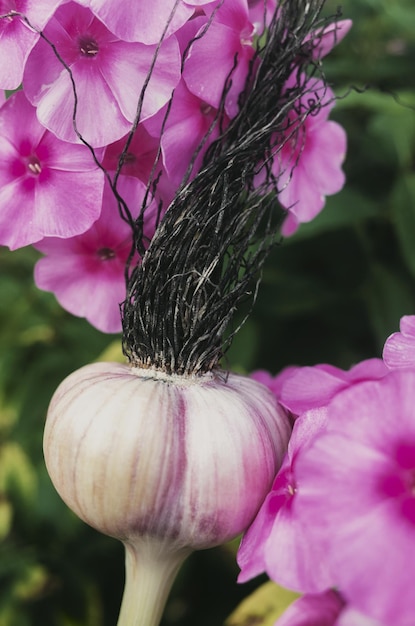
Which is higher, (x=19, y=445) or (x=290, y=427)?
(x=290, y=427)

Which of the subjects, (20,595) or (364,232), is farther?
(364,232)

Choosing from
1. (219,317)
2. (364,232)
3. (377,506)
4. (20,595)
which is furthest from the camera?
(364,232)

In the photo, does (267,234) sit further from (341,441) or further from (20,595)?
(20,595)

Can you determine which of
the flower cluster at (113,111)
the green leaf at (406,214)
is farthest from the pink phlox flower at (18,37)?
the green leaf at (406,214)

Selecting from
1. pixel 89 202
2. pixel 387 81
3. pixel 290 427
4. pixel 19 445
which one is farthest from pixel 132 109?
pixel 387 81

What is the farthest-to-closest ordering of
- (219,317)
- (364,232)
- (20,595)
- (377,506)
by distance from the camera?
(364,232) → (20,595) → (219,317) → (377,506)

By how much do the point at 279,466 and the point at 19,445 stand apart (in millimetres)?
418

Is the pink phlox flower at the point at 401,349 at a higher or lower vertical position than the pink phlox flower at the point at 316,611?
higher

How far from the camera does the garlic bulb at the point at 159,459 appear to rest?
322 mm

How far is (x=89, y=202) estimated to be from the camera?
1.26 feet

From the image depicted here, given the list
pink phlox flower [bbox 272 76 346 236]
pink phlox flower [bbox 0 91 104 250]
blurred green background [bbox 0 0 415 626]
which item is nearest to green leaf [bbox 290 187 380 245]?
blurred green background [bbox 0 0 415 626]

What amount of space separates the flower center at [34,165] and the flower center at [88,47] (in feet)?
0.19

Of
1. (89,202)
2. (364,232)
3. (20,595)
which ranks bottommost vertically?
(20,595)

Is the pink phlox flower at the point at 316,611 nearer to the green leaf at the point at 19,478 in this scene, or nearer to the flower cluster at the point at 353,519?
the flower cluster at the point at 353,519
